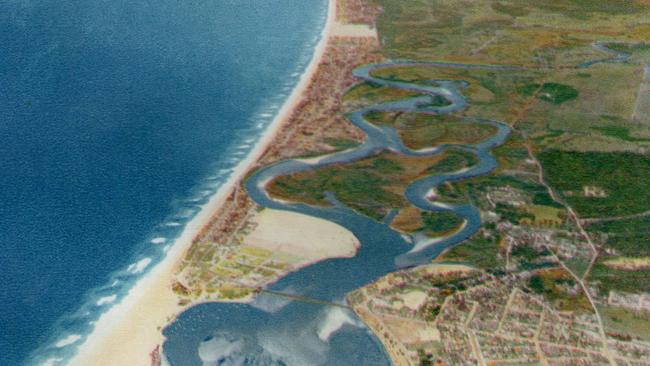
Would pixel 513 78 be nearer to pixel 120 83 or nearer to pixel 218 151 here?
pixel 218 151

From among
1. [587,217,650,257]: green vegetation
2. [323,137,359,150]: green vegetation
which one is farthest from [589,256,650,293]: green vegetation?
[323,137,359,150]: green vegetation

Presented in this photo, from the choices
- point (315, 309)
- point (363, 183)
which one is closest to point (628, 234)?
point (363, 183)

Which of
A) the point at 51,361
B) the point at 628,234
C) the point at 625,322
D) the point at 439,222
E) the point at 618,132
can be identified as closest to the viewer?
the point at 51,361

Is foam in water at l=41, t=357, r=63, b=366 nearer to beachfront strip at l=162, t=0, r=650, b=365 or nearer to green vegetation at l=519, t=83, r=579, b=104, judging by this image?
beachfront strip at l=162, t=0, r=650, b=365

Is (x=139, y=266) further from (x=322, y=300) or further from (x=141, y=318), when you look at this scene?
(x=322, y=300)

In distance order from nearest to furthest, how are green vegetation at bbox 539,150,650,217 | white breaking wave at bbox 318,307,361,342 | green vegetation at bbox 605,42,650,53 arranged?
1. white breaking wave at bbox 318,307,361,342
2. green vegetation at bbox 539,150,650,217
3. green vegetation at bbox 605,42,650,53
